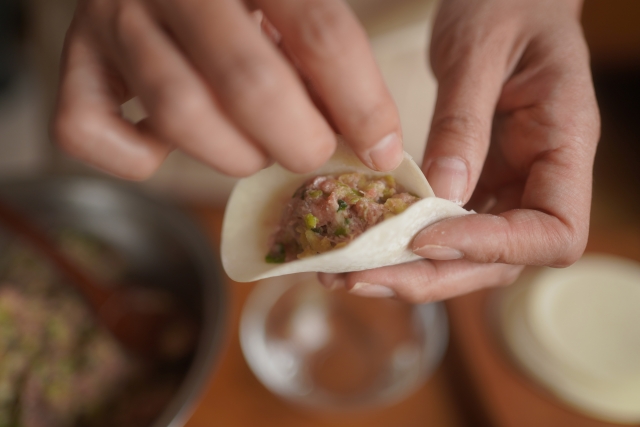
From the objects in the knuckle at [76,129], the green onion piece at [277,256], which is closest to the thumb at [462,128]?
the green onion piece at [277,256]

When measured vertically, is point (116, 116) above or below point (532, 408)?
above

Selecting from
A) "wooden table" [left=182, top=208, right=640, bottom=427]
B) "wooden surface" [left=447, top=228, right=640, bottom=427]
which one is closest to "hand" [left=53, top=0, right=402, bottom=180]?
"wooden table" [left=182, top=208, right=640, bottom=427]

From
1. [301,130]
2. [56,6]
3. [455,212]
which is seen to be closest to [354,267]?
[455,212]

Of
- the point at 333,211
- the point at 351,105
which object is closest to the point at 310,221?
the point at 333,211

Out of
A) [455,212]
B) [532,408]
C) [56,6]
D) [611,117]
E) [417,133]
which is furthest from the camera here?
[611,117]

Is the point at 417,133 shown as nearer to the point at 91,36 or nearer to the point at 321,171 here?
the point at 321,171

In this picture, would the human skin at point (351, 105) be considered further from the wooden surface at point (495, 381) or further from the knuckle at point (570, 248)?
the wooden surface at point (495, 381)
